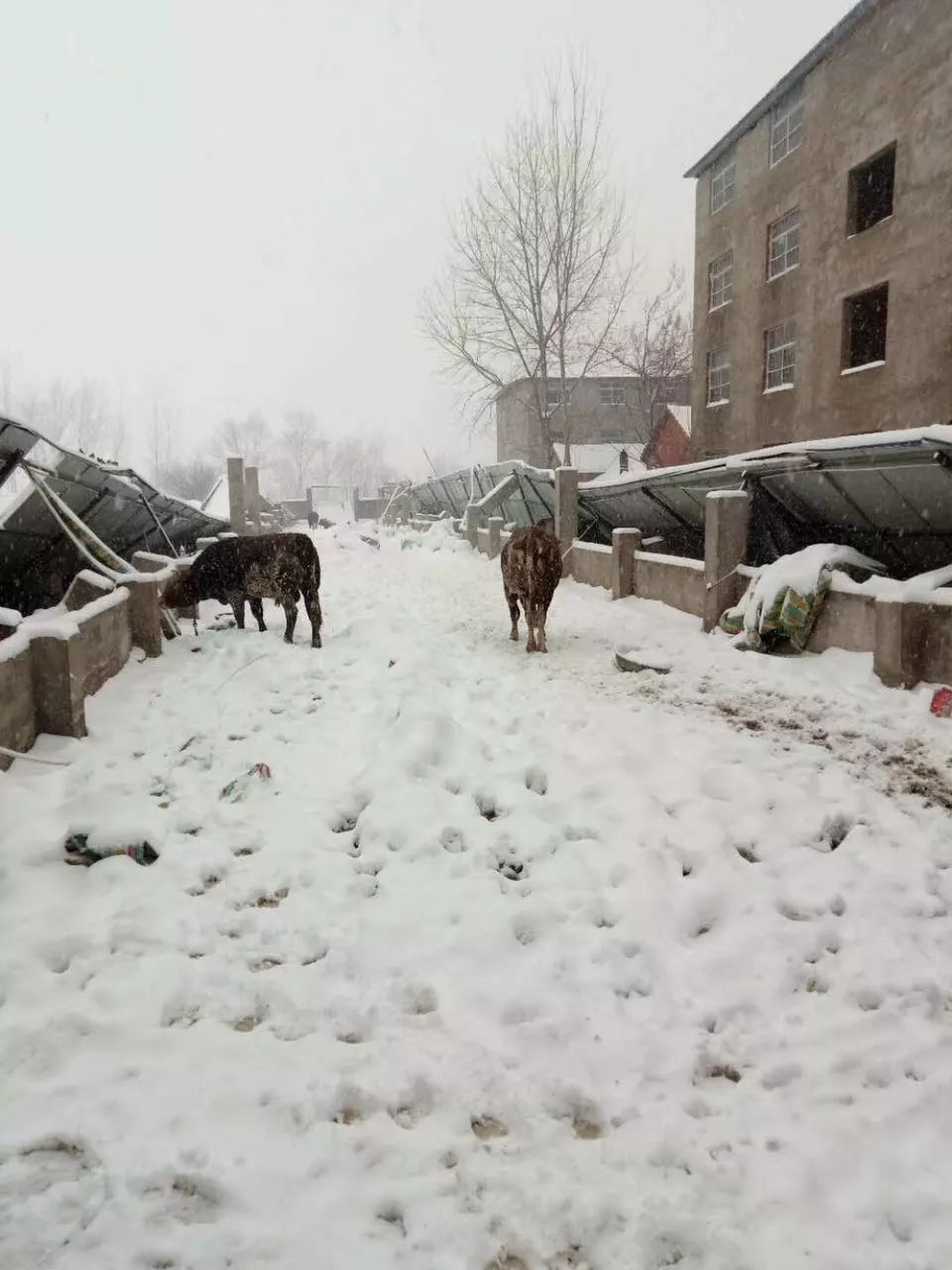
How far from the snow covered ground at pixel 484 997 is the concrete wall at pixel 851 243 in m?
13.7

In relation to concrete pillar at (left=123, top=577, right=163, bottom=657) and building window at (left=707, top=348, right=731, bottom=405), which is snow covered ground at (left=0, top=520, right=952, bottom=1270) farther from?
building window at (left=707, top=348, right=731, bottom=405)

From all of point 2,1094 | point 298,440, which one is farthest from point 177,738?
point 298,440

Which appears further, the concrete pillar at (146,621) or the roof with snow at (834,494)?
the concrete pillar at (146,621)

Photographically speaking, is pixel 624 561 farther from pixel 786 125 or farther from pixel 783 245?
pixel 786 125

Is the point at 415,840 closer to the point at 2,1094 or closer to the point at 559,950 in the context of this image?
the point at 559,950

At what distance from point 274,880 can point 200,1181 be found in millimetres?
1548

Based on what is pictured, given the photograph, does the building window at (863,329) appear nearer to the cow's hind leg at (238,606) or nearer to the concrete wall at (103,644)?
the cow's hind leg at (238,606)

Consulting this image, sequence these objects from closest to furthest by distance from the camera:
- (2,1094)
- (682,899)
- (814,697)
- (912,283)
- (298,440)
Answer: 1. (2,1094)
2. (682,899)
3. (814,697)
4. (912,283)
5. (298,440)

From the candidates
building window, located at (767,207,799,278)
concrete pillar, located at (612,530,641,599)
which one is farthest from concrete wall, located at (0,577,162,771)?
building window, located at (767,207,799,278)

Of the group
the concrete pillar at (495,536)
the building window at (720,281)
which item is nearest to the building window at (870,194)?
the building window at (720,281)

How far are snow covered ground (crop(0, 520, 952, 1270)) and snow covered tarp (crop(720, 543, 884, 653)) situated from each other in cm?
154

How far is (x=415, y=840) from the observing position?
3840 millimetres

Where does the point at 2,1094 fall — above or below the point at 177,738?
below

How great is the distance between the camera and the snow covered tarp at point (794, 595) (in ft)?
22.5
